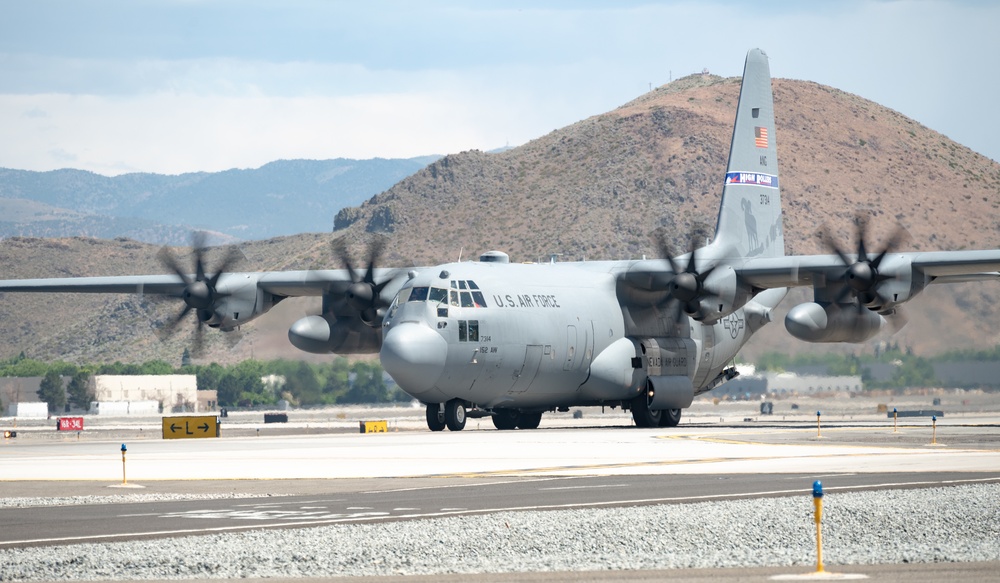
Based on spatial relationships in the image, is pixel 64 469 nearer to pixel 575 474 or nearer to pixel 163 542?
pixel 575 474

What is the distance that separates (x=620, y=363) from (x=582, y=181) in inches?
4294

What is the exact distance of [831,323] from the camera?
39.8 m

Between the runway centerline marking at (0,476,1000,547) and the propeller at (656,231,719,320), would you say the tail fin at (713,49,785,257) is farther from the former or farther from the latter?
the runway centerline marking at (0,476,1000,547)

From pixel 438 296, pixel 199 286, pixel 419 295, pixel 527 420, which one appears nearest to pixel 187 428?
pixel 199 286

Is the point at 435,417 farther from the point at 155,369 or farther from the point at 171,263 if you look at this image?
the point at 155,369

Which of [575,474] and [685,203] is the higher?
[685,203]

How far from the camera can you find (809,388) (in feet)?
221

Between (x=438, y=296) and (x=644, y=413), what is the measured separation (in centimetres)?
986

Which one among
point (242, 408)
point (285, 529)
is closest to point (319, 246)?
point (242, 408)

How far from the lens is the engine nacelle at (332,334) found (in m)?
43.1

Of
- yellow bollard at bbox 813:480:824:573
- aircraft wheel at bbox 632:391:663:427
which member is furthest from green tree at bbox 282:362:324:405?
yellow bollard at bbox 813:480:824:573

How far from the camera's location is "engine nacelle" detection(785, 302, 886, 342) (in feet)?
129

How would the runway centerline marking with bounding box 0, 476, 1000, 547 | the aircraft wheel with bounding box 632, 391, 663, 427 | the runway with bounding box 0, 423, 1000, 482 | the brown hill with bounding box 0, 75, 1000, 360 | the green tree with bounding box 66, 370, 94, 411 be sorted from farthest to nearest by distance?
the brown hill with bounding box 0, 75, 1000, 360 < the green tree with bounding box 66, 370, 94, 411 < the aircraft wheel with bounding box 632, 391, 663, 427 < the runway with bounding box 0, 423, 1000, 482 < the runway centerline marking with bounding box 0, 476, 1000, 547

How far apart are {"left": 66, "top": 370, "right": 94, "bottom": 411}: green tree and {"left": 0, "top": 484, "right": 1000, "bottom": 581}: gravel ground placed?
9094 centimetres
